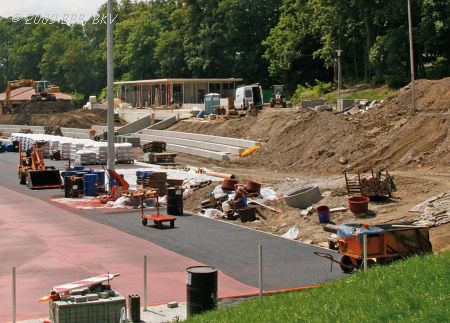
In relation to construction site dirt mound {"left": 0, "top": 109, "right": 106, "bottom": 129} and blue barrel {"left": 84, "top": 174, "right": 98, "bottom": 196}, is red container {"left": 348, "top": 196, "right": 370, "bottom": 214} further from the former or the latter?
construction site dirt mound {"left": 0, "top": 109, "right": 106, "bottom": 129}

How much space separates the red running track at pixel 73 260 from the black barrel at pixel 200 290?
2495 millimetres

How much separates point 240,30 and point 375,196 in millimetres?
70656

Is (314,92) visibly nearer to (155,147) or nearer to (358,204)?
(155,147)

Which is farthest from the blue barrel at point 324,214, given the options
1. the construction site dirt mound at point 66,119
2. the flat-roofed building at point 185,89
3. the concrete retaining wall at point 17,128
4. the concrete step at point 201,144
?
the construction site dirt mound at point 66,119

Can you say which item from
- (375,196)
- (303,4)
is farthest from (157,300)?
(303,4)

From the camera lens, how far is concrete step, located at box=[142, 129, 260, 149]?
2196 inches

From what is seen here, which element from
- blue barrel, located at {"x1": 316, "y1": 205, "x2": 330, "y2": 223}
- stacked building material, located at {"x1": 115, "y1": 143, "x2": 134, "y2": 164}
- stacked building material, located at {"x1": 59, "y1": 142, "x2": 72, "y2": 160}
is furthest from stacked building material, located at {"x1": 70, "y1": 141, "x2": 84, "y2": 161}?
blue barrel, located at {"x1": 316, "y1": 205, "x2": 330, "y2": 223}

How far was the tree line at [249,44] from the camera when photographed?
6419 centimetres

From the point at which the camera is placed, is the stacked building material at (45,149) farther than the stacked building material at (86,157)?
Yes

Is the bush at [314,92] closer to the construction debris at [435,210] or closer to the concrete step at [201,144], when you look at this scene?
the concrete step at [201,144]

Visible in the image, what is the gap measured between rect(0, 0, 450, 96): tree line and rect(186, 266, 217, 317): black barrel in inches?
1852

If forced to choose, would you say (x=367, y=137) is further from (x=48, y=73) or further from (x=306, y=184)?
(x=48, y=73)

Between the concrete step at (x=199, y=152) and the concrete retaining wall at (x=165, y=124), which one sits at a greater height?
the concrete retaining wall at (x=165, y=124)

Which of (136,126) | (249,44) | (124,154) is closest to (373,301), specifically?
(124,154)
